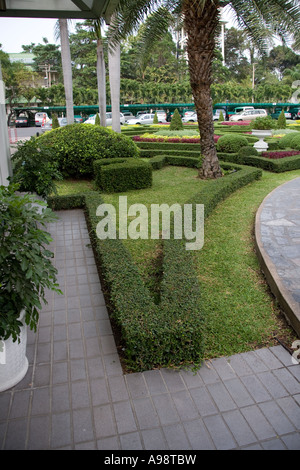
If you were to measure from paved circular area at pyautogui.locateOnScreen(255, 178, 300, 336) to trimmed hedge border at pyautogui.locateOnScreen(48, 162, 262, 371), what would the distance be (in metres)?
0.99

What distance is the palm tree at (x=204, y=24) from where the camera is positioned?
789 centimetres

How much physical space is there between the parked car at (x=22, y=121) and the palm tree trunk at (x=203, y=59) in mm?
26816

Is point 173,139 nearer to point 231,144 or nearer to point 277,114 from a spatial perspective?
point 231,144

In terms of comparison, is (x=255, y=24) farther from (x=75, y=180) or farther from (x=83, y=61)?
(x=83, y=61)

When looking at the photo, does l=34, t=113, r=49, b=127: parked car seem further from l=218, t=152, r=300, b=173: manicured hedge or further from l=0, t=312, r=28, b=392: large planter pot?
l=0, t=312, r=28, b=392: large planter pot

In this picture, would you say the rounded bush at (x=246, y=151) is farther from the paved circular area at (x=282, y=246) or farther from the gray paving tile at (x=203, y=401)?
the gray paving tile at (x=203, y=401)

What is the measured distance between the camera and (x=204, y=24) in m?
8.42

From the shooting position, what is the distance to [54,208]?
7.95 metres

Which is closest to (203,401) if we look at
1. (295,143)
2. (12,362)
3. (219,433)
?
(219,433)

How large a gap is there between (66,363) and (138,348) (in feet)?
2.20

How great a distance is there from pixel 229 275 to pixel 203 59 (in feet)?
20.5

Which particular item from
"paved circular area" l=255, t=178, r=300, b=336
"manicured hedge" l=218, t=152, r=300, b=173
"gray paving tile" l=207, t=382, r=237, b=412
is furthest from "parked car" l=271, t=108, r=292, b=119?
"gray paving tile" l=207, t=382, r=237, b=412
